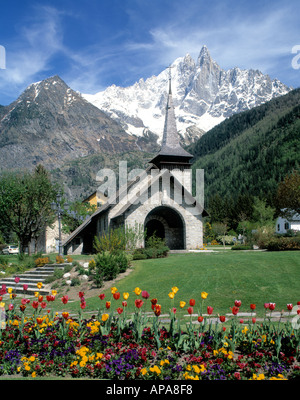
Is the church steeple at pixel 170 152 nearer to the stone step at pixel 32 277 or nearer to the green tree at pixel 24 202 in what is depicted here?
the green tree at pixel 24 202

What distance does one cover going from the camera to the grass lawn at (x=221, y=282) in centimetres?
1093

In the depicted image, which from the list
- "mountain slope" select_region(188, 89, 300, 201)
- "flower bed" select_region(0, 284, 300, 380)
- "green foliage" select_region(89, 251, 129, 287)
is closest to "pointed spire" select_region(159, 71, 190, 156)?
"green foliage" select_region(89, 251, 129, 287)

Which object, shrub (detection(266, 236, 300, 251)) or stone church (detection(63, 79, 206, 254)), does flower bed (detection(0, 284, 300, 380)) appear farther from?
stone church (detection(63, 79, 206, 254))

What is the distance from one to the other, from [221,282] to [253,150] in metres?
132

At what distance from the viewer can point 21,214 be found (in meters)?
31.8

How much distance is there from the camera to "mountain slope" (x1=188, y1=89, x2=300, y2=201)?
11088 cm

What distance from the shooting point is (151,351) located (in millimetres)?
5828

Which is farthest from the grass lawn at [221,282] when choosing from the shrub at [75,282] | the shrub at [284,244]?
the shrub at [284,244]

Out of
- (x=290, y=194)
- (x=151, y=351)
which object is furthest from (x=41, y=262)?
(x=290, y=194)

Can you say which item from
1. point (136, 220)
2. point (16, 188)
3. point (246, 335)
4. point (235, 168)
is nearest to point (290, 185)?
point (136, 220)

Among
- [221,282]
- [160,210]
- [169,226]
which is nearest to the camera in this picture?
[221,282]

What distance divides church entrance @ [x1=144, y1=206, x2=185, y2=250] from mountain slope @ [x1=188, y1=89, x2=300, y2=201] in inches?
2397

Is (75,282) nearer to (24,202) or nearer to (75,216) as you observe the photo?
(24,202)
